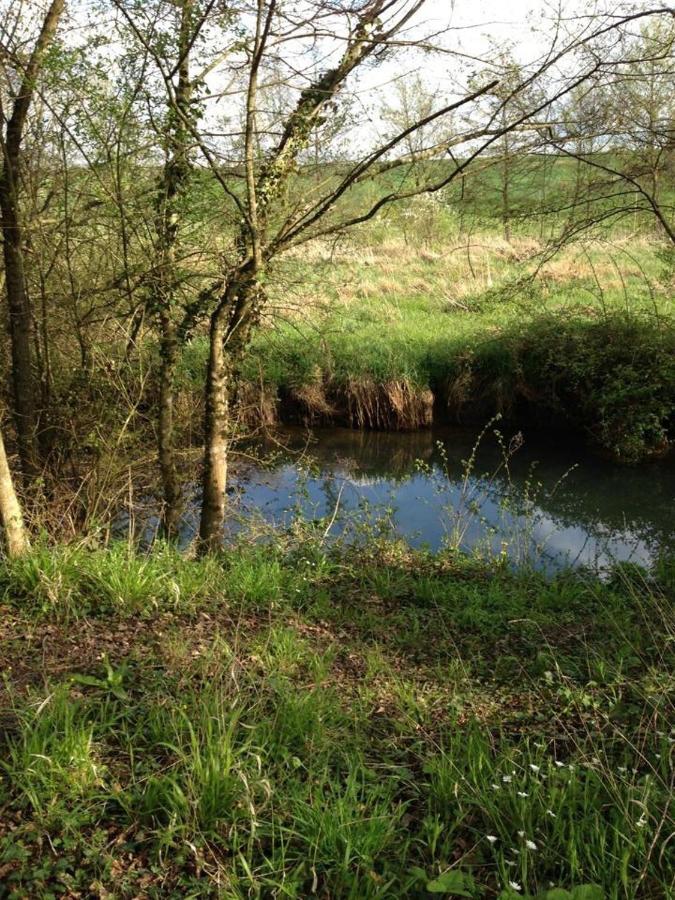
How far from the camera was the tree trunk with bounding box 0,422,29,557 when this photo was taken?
13.9ft

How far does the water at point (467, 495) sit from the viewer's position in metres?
7.56

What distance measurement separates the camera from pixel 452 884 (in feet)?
6.84

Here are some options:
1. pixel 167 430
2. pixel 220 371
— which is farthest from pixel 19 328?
pixel 220 371

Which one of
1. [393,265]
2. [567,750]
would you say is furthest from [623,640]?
[393,265]

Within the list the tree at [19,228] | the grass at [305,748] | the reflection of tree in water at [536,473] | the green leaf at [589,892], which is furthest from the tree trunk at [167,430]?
the green leaf at [589,892]

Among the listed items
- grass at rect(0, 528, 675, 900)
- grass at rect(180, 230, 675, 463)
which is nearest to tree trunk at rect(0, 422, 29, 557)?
grass at rect(0, 528, 675, 900)

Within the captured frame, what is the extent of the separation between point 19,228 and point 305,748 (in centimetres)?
476

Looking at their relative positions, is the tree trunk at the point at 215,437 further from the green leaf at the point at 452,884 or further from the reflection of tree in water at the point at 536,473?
the green leaf at the point at 452,884

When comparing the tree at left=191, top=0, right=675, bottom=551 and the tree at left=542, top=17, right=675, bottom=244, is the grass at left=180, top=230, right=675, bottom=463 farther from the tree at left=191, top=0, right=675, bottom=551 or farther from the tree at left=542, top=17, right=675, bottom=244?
the tree at left=191, top=0, right=675, bottom=551

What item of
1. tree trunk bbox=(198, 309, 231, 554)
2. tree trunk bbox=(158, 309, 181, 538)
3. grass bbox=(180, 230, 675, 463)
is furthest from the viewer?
grass bbox=(180, 230, 675, 463)

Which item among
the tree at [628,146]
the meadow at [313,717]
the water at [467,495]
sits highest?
the tree at [628,146]

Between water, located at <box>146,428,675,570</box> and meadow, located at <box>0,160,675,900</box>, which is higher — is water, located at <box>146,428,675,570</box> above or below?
below

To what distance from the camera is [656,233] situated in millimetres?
11602

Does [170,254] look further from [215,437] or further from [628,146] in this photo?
[628,146]
